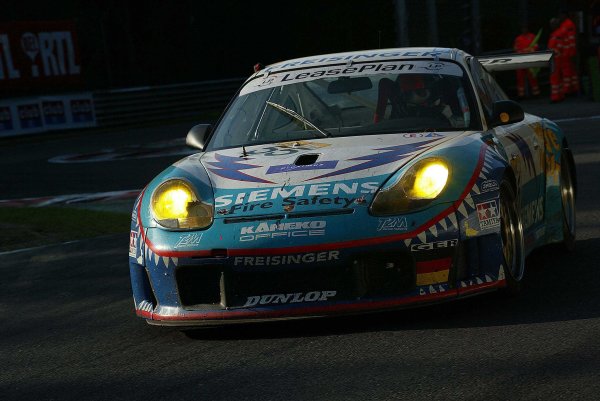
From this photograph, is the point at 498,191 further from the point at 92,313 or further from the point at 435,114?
the point at 92,313

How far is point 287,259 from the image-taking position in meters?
5.55

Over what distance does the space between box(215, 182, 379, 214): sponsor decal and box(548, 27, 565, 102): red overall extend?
670 inches

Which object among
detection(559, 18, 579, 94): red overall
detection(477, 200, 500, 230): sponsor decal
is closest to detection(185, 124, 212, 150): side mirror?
detection(477, 200, 500, 230): sponsor decal

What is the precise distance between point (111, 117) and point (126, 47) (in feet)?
6.71

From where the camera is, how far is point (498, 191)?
5.97 metres

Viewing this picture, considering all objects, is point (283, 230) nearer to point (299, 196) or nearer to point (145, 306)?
point (299, 196)

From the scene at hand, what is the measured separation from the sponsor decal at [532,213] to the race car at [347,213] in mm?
23

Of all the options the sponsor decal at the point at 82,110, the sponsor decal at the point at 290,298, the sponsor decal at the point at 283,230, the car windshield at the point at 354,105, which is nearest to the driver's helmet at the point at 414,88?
the car windshield at the point at 354,105

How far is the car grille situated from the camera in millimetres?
5547

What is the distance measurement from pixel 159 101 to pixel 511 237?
22628mm

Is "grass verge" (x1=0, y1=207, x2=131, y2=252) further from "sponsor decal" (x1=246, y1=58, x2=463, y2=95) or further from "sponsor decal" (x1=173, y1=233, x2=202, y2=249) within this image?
"sponsor decal" (x1=173, y1=233, x2=202, y2=249)

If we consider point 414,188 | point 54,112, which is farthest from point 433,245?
point 54,112

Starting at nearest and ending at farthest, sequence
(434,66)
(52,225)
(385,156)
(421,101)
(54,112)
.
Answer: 1. (385,156)
2. (421,101)
3. (434,66)
4. (52,225)
5. (54,112)

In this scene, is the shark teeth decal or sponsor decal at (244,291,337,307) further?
the shark teeth decal
